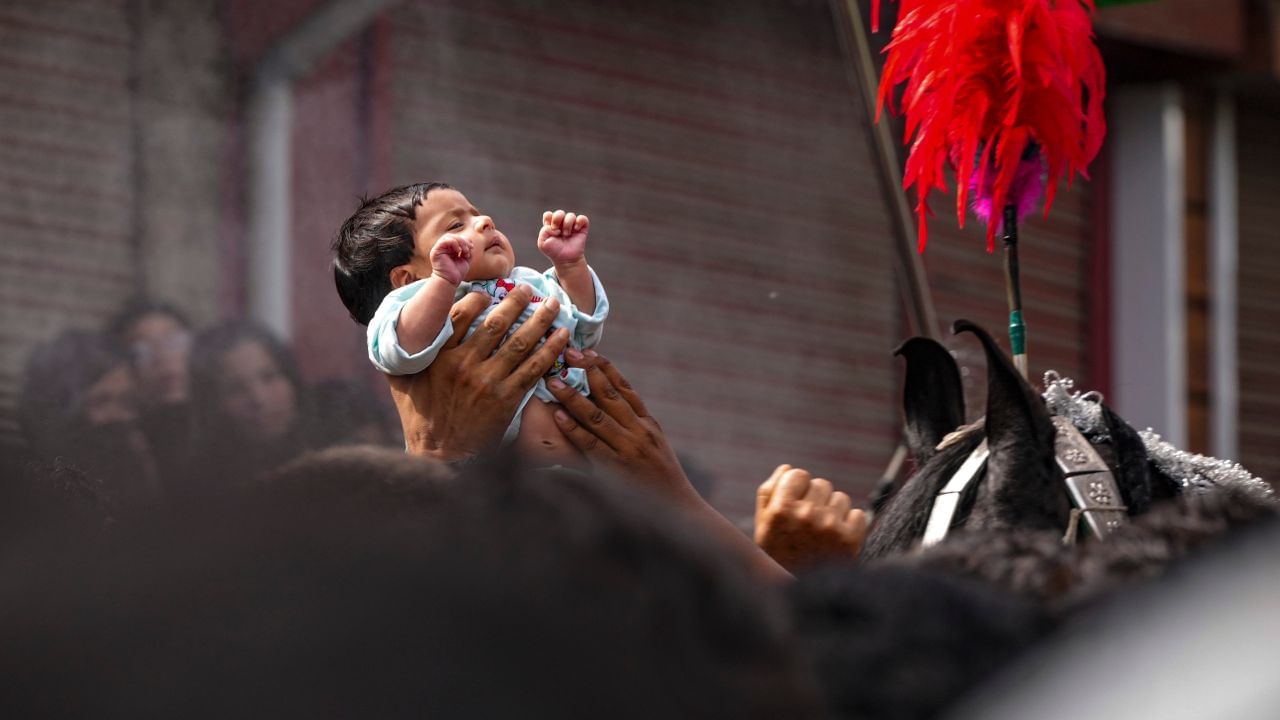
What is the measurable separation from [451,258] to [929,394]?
615 millimetres

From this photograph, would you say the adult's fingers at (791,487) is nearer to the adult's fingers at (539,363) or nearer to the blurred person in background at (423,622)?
the adult's fingers at (539,363)

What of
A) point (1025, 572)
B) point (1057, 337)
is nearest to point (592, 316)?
point (1025, 572)

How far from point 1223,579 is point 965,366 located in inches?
59.8

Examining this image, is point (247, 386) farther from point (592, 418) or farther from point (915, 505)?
point (915, 505)

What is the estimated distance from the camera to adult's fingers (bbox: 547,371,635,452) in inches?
76.0

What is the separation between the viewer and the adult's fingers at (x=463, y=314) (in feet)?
6.46

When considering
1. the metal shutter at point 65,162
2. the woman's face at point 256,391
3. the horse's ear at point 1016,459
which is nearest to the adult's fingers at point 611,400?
the horse's ear at point 1016,459

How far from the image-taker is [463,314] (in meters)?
1.98

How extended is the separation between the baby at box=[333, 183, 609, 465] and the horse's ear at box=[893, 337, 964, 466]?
0.40m

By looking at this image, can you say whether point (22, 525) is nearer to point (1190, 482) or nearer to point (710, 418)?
point (1190, 482)

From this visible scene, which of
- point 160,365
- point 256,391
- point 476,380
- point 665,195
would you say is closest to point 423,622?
point 476,380

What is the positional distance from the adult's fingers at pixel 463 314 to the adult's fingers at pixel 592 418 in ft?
0.43

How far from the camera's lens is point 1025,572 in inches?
38.4

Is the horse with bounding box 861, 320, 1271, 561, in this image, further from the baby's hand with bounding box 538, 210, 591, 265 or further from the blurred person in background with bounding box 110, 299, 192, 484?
the blurred person in background with bounding box 110, 299, 192, 484
